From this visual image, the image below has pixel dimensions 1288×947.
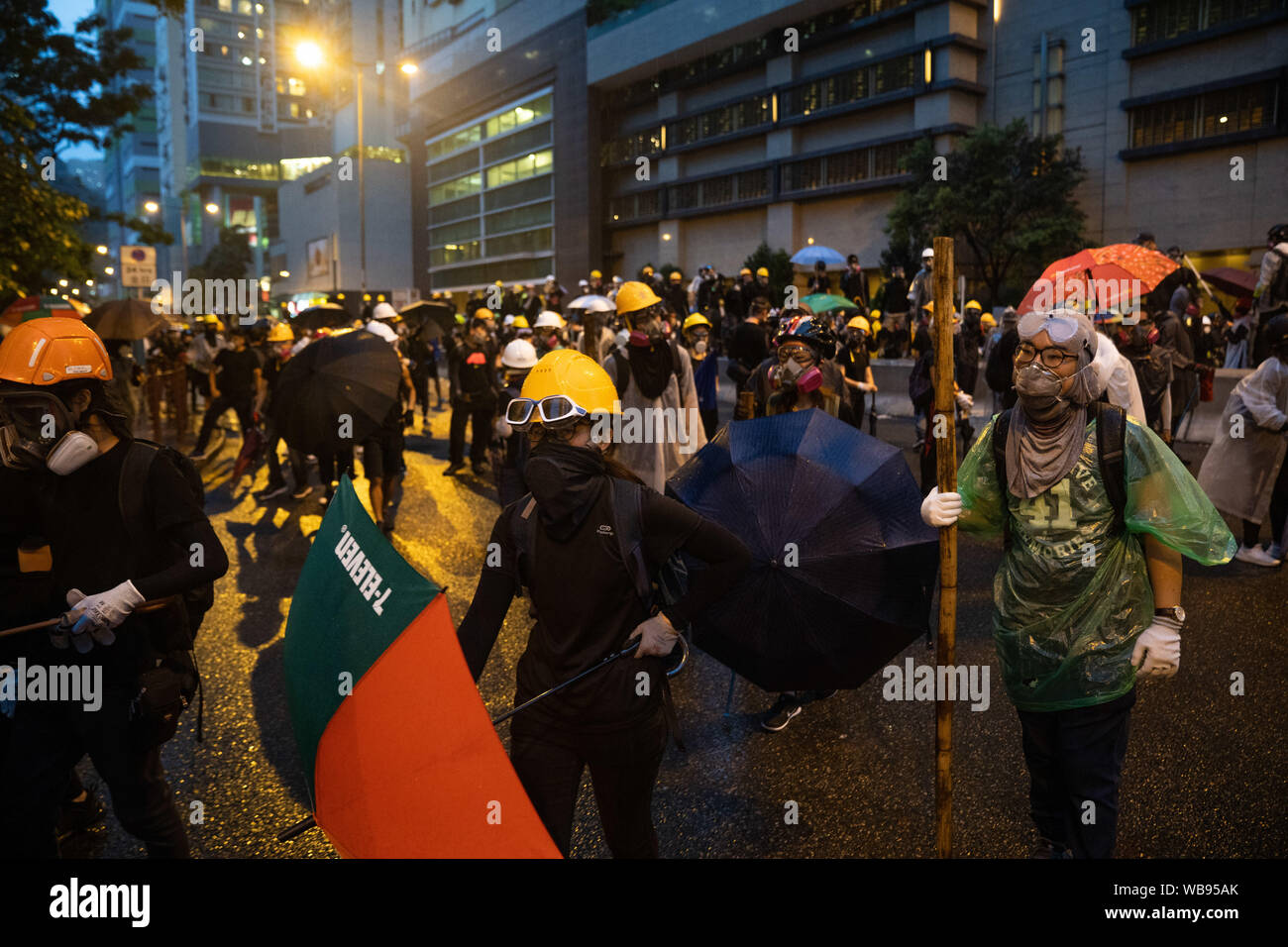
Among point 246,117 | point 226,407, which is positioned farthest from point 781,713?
point 246,117

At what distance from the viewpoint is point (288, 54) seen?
385ft

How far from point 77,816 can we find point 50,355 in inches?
85.0

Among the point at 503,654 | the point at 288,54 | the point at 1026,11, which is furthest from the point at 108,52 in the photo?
the point at 288,54

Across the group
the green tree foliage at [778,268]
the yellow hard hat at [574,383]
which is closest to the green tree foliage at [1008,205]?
the green tree foliage at [778,268]

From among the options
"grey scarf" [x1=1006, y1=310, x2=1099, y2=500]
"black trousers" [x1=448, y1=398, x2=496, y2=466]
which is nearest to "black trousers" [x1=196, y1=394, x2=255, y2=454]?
"black trousers" [x1=448, y1=398, x2=496, y2=466]

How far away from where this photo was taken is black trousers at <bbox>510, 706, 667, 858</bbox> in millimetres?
2646

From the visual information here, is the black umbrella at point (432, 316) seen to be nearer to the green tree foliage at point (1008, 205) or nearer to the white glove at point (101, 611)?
the green tree foliage at point (1008, 205)

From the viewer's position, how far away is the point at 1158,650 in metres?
2.91

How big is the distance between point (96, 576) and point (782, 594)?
7.36ft

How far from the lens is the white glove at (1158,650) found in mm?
2904

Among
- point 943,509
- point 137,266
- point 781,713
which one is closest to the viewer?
point 943,509

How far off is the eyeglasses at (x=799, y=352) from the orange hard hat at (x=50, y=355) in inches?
143

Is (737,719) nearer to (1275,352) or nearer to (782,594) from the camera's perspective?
(782,594)

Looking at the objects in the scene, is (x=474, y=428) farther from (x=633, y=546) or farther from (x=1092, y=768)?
(x=1092, y=768)
